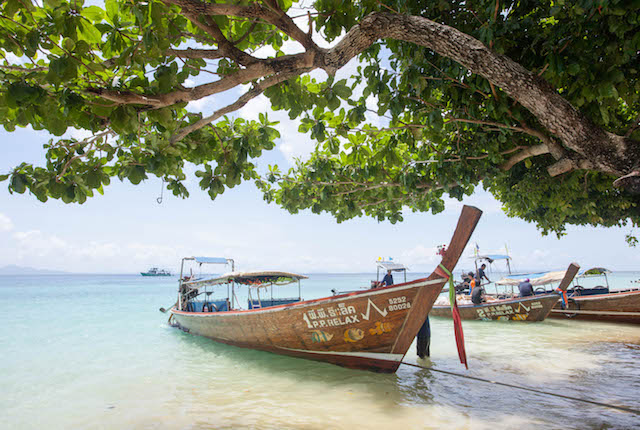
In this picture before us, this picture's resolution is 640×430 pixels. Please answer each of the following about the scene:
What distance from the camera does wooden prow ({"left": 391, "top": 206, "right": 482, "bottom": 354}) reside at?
14.2 feet

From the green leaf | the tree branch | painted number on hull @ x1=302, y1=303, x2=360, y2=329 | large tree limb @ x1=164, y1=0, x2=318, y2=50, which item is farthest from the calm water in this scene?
the green leaf

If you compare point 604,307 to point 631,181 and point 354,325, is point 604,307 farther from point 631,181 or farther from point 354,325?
point 631,181

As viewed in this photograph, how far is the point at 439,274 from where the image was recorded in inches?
186

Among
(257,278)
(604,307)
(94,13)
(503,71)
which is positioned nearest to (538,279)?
(604,307)

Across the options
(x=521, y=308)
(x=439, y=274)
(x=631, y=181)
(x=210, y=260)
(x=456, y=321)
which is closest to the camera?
(x=631, y=181)

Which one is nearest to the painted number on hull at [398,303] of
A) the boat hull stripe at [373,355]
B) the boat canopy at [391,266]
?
the boat hull stripe at [373,355]

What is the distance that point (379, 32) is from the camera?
2525 mm

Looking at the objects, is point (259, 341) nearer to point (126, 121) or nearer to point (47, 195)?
point (47, 195)

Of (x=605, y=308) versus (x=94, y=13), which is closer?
(x=94, y=13)

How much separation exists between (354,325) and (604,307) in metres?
10.7

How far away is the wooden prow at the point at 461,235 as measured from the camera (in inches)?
169

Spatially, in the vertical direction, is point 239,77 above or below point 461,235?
above

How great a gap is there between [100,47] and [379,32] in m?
2.19

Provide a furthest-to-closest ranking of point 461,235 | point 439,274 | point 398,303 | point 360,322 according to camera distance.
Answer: point 360,322 < point 398,303 < point 439,274 < point 461,235
